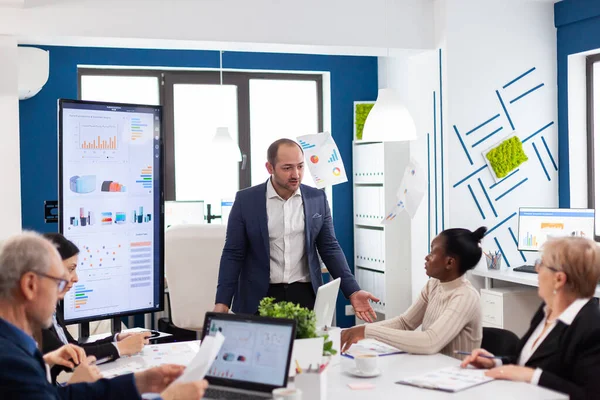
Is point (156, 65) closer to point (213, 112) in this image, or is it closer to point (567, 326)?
point (213, 112)

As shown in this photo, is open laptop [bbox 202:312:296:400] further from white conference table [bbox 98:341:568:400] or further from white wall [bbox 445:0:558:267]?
white wall [bbox 445:0:558:267]

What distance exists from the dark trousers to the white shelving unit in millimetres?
2839

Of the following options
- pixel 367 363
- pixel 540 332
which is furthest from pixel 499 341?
pixel 367 363

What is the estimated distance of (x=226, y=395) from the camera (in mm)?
2293

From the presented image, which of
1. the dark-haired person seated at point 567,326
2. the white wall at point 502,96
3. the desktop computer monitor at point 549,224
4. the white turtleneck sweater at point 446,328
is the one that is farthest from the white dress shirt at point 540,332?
the white wall at point 502,96

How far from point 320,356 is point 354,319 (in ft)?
16.7

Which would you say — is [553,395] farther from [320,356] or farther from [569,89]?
[569,89]

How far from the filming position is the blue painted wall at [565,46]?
5.72m

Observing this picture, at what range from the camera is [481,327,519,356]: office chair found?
294cm

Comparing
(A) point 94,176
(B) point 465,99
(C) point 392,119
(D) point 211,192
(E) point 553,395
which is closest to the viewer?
(E) point 553,395

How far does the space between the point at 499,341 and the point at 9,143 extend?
3266mm

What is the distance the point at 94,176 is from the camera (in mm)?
3686

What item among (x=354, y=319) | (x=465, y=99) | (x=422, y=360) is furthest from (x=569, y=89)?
(x=422, y=360)

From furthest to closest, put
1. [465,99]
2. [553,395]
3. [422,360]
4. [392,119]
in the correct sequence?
[465,99] < [392,119] < [422,360] < [553,395]
